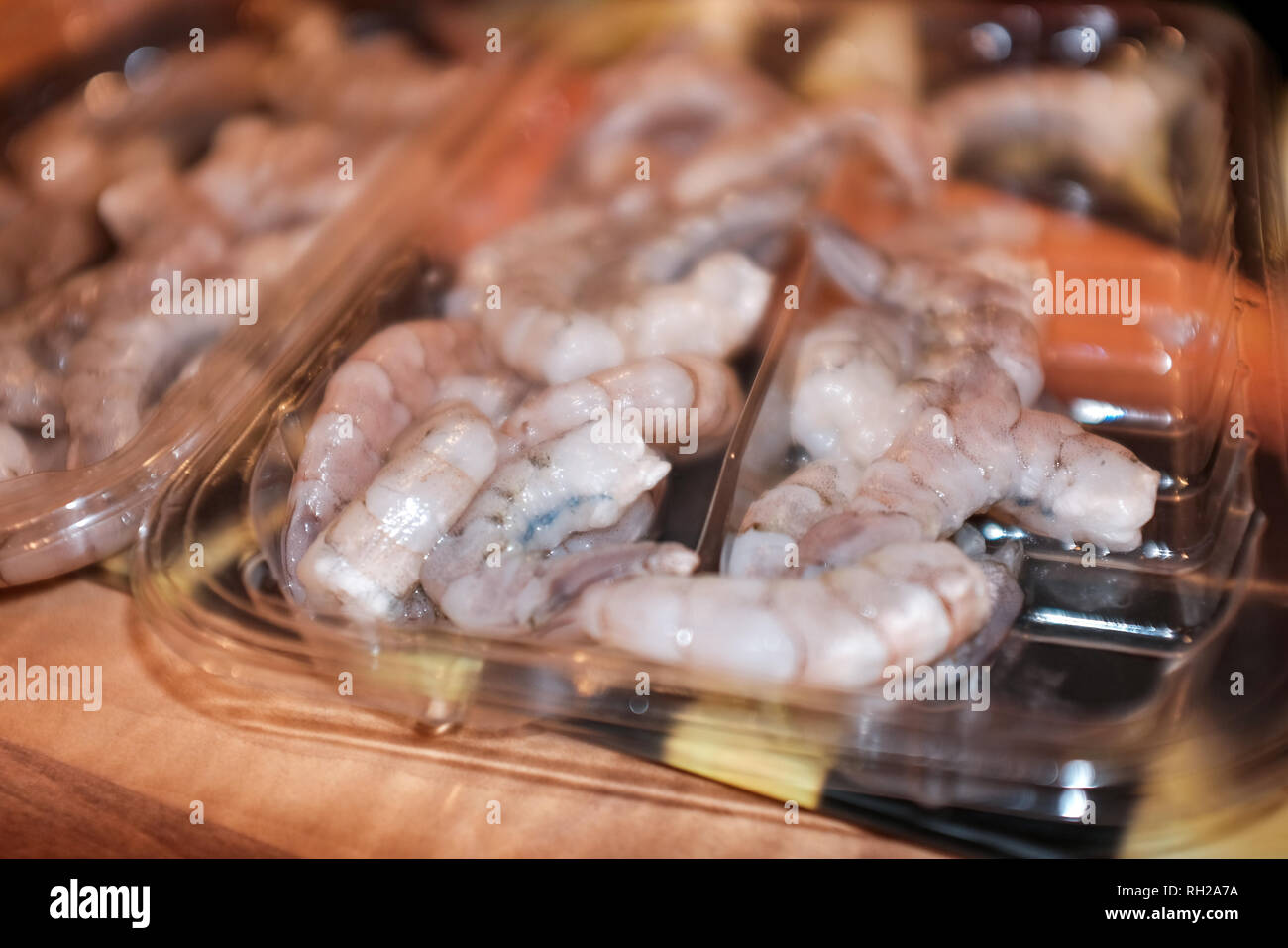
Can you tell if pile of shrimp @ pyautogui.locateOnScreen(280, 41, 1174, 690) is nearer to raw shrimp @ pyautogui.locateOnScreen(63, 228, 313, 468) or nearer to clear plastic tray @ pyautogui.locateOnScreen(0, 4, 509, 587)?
clear plastic tray @ pyautogui.locateOnScreen(0, 4, 509, 587)

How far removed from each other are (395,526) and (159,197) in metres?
1.38

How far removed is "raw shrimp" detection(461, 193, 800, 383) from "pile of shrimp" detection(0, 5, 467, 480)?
1.61ft

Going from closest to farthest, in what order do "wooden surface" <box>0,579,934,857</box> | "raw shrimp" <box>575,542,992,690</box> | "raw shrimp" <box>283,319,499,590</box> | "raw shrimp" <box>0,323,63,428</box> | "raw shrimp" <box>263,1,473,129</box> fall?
"raw shrimp" <box>575,542,992,690</box>, "wooden surface" <box>0,579,934,857</box>, "raw shrimp" <box>283,319,499,590</box>, "raw shrimp" <box>0,323,63,428</box>, "raw shrimp" <box>263,1,473,129</box>

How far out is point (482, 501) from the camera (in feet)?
5.26

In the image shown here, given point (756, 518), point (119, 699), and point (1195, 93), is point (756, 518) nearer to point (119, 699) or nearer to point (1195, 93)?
point (119, 699)

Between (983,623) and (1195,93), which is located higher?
(1195,93)

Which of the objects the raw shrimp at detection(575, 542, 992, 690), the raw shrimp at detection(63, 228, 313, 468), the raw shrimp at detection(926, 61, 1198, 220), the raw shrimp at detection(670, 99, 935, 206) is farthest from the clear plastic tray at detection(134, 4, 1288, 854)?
the raw shrimp at detection(926, 61, 1198, 220)

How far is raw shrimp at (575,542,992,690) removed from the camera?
1.35m

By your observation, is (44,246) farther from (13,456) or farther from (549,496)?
(549,496)

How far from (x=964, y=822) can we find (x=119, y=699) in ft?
4.13

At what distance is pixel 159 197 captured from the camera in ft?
8.18

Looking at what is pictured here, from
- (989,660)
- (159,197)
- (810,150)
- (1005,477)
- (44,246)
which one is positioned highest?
(810,150)

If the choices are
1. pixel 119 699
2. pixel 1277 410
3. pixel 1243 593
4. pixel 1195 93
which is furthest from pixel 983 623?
pixel 1195 93

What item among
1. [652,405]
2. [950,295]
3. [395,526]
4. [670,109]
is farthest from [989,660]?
[670,109]
